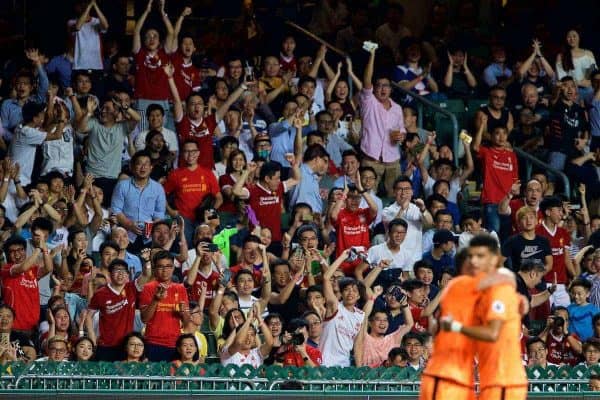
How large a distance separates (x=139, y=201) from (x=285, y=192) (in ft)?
6.03

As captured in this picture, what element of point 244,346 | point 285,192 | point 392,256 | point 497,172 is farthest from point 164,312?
point 497,172

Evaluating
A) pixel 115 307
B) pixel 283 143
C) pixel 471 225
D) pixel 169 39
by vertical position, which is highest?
pixel 169 39

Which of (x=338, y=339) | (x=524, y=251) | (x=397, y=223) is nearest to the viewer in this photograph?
(x=338, y=339)

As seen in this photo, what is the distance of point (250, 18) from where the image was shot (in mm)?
22062

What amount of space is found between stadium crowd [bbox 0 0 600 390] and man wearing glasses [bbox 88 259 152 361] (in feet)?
0.07

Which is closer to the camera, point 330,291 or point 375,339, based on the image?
point 375,339

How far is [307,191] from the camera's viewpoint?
1906 cm

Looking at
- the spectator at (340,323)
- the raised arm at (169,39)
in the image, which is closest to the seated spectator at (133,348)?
the spectator at (340,323)

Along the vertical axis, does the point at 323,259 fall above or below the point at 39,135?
below

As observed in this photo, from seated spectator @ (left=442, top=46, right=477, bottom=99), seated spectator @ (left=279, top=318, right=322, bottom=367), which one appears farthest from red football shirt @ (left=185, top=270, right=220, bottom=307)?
seated spectator @ (left=442, top=46, right=477, bottom=99)

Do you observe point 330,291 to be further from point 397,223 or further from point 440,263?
point 440,263

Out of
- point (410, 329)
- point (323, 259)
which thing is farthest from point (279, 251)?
point (410, 329)

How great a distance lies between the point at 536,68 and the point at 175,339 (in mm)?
8074

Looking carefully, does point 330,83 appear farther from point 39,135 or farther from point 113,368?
point 113,368
